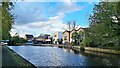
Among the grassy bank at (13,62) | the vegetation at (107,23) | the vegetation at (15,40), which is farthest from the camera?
the vegetation at (15,40)

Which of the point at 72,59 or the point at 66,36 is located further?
the point at 66,36

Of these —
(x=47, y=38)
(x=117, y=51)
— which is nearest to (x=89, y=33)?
(x=117, y=51)

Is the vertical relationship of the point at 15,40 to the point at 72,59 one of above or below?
above

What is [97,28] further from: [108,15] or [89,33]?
[89,33]

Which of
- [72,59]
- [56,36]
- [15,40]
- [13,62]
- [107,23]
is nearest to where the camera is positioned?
[13,62]

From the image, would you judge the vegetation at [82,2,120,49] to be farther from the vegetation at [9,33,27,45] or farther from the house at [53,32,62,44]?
the house at [53,32,62,44]

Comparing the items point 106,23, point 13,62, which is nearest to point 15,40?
point 106,23

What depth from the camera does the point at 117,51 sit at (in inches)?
1598

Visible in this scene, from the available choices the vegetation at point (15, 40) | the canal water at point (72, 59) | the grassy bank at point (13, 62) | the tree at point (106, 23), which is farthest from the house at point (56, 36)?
the grassy bank at point (13, 62)

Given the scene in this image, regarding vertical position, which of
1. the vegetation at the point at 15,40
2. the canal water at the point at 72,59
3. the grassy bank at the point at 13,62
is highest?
the vegetation at the point at 15,40

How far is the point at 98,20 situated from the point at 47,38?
334 feet

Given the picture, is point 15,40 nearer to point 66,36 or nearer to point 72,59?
point 66,36

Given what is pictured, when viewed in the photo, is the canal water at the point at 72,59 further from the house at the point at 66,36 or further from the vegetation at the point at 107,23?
the house at the point at 66,36

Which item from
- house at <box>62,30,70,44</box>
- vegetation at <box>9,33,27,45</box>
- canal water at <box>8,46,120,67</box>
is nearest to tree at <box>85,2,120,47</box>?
canal water at <box>8,46,120,67</box>
